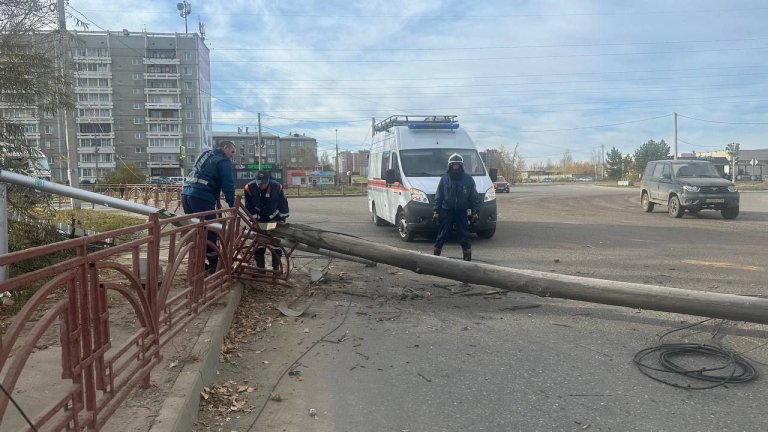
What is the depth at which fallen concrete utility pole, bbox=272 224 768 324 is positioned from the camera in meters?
5.01

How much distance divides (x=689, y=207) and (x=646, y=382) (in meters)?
14.8

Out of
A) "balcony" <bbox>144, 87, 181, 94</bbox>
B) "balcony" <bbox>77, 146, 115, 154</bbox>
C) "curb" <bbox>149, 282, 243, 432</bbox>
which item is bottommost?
"curb" <bbox>149, 282, 243, 432</bbox>

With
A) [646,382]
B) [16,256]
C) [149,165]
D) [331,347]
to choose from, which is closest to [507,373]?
[646,382]

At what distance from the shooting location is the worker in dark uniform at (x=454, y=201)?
28.6 feet

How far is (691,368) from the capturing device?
14.5 ft

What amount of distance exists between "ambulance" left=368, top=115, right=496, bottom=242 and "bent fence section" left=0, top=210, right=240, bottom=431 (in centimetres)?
689

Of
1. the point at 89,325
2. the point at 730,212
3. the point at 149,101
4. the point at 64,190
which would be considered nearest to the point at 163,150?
the point at 149,101

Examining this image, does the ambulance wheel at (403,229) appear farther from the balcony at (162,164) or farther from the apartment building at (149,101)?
the balcony at (162,164)

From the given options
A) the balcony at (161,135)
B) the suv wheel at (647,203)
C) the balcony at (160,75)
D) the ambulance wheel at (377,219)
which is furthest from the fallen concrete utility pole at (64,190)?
the balcony at (160,75)

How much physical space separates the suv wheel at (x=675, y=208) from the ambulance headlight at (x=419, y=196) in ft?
34.5

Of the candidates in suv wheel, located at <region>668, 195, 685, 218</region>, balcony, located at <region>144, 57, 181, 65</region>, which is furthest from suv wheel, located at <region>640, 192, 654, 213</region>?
balcony, located at <region>144, 57, 181, 65</region>

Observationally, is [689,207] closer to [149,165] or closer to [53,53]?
[53,53]

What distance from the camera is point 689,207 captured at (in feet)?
55.0

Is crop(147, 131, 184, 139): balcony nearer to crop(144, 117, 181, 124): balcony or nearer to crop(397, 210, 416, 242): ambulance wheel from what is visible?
crop(144, 117, 181, 124): balcony
